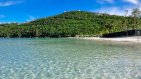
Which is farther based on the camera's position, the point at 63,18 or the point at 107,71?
the point at 63,18

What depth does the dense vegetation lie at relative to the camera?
485ft

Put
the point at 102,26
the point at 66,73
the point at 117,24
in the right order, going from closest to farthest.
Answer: the point at 66,73, the point at 117,24, the point at 102,26

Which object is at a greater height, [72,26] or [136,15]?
[136,15]

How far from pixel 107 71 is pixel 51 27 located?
493ft

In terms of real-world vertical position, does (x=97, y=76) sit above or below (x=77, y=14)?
below

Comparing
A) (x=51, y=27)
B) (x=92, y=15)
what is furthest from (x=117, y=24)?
(x=92, y=15)

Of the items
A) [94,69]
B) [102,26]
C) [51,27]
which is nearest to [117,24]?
[102,26]

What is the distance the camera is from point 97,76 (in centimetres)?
1588

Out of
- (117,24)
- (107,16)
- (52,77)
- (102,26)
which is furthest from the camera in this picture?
(107,16)

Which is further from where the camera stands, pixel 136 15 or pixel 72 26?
pixel 72 26

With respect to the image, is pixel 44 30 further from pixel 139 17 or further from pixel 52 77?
pixel 52 77

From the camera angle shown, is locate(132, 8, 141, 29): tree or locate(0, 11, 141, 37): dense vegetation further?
locate(0, 11, 141, 37): dense vegetation

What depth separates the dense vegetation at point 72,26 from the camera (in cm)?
14788

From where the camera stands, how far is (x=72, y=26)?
16450cm
